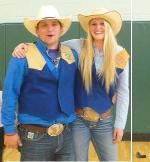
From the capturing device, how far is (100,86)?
2318 mm

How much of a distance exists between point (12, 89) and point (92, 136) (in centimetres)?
59

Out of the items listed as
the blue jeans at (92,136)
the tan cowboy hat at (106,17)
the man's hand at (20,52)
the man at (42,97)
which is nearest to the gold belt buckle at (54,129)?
the man at (42,97)

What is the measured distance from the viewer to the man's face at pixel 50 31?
2188mm

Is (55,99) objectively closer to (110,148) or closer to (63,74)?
(63,74)

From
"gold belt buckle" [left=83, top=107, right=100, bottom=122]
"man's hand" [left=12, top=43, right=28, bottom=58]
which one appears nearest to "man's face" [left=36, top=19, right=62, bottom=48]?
"man's hand" [left=12, top=43, right=28, bottom=58]

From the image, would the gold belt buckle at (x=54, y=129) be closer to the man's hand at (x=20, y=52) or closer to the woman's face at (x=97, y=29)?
the man's hand at (x=20, y=52)

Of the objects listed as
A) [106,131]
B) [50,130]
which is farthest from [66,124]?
[106,131]

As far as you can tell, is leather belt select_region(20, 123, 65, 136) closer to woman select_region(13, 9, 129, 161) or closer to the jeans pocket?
the jeans pocket

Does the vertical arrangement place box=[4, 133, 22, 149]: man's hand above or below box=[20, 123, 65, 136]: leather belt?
below

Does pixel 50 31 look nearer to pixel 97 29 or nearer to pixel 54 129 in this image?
pixel 97 29

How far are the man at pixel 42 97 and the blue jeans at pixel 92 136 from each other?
10cm

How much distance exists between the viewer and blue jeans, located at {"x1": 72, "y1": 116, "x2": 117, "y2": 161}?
2334 millimetres

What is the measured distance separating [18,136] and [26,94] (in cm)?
24

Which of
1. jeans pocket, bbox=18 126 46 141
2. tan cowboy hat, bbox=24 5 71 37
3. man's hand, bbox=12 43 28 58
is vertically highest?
tan cowboy hat, bbox=24 5 71 37
